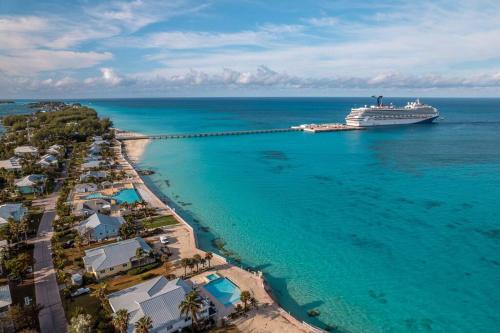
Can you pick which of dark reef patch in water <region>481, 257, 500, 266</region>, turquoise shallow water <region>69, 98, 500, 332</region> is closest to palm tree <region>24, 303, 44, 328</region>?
turquoise shallow water <region>69, 98, 500, 332</region>

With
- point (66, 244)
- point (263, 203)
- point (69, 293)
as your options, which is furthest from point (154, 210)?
point (69, 293)

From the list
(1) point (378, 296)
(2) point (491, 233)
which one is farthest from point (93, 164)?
(2) point (491, 233)

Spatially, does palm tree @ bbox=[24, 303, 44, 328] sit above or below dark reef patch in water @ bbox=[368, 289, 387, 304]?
above

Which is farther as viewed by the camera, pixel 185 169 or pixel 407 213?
pixel 185 169

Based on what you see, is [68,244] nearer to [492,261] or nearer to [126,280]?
[126,280]

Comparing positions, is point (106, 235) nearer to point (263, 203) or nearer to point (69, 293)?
point (69, 293)

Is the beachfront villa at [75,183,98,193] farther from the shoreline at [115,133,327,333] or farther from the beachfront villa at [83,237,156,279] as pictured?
the beachfront villa at [83,237,156,279]
